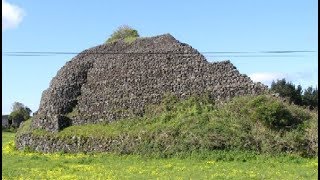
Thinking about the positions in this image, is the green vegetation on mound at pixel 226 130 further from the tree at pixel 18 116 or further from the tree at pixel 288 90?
the tree at pixel 18 116

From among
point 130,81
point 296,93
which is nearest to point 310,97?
point 296,93

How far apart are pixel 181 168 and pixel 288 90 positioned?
2236cm

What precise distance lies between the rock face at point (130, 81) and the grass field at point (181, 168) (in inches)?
292

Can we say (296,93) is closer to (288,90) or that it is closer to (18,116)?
(288,90)

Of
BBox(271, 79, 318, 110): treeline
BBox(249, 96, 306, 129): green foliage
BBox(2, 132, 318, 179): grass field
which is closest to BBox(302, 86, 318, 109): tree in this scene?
BBox(271, 79, 318, 110): treeline

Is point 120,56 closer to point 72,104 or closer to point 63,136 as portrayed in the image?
point 72,104

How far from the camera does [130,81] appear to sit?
38500 mm

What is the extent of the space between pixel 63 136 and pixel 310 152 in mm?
15717

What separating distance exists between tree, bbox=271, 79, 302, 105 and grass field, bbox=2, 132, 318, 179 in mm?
15615

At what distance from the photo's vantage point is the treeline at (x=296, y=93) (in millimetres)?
42737

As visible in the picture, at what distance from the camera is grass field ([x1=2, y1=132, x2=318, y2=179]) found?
20125 millimetres

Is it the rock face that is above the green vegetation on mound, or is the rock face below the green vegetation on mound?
above

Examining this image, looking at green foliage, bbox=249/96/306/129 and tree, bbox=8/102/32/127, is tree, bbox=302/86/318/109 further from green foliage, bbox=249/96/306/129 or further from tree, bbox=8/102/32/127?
tree, bbox=8/102/32/127

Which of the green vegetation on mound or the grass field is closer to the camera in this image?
the grass field
